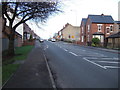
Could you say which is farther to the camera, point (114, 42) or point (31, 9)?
point (114, 42)

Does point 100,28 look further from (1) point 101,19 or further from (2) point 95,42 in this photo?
(2) point 95,42

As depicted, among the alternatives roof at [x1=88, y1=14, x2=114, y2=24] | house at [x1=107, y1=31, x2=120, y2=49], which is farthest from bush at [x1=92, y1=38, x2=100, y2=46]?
roof at [x1=88, y1=14, x2=114, y2=24]

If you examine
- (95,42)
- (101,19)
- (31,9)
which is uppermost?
(101,19)

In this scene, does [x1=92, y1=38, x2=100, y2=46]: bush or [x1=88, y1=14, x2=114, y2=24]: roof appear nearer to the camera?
[x1=92, y1=38, x2=100, y2=46]: bush

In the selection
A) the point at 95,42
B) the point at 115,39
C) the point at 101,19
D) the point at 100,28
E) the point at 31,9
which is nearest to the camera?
the point at 31,9

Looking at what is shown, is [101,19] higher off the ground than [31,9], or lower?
higher

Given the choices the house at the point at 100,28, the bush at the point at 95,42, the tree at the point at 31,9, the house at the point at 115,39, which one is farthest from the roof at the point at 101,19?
the tree at the point at 31,9

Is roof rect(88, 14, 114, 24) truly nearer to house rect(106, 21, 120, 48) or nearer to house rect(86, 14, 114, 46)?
house rect(86, 14, 114, 46)

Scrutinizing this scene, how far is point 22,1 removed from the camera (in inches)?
552

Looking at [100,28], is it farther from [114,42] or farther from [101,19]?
[114,42]

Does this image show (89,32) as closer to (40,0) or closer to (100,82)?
(40,0)

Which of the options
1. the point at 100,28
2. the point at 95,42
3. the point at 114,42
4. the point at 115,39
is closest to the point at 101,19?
the point at 100,28

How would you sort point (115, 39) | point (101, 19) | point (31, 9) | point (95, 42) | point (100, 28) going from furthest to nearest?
point (101, 19) < point (100, 28) < point (95, 42) < point (115, 39) < point (31, 9)

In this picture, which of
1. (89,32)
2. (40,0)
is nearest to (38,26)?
(40,0)
